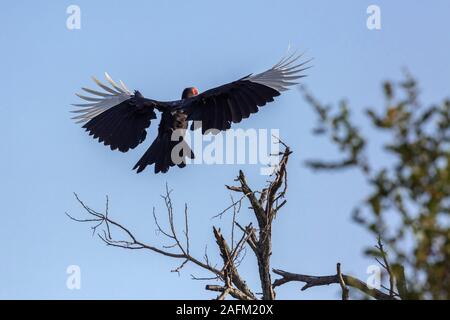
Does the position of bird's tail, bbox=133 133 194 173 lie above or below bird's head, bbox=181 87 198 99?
below

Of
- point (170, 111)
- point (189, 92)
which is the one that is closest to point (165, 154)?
point (170, 111)

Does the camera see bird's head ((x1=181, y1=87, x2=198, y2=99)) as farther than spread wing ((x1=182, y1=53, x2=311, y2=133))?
Yes

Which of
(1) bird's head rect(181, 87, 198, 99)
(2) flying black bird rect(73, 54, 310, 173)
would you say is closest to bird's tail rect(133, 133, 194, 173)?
(2) flying black bird rect(73, 54, 310, 173)

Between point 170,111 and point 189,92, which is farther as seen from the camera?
point 189,92

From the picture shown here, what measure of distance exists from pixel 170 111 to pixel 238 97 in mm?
773

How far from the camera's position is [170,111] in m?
8.70

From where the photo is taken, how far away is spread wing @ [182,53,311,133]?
8.55 m

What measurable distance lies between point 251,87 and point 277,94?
308 mm

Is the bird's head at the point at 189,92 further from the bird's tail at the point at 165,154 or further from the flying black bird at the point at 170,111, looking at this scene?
the bird's tail at the point at 165,154

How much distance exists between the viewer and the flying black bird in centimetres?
845

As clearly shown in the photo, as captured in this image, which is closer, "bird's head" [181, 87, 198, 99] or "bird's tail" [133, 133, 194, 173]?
"bird's tail" [133, 133, 194, 173]

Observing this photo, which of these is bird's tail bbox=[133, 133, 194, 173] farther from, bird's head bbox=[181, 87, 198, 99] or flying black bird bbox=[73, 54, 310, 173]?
bird's head bbox=[181, 87, 198, 99]

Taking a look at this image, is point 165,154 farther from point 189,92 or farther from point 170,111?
point 189,92
